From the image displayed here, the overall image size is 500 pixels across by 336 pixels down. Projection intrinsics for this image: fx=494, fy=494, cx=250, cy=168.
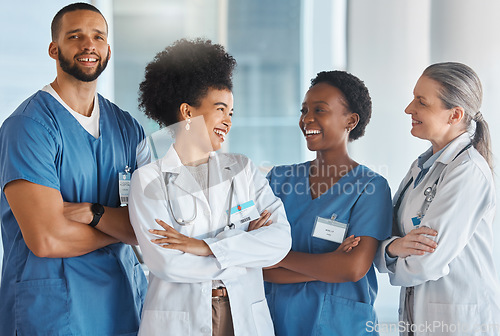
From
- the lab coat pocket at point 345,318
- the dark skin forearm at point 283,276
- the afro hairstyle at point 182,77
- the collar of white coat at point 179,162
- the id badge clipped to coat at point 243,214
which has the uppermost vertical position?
the afro hairstyle at point 182,77

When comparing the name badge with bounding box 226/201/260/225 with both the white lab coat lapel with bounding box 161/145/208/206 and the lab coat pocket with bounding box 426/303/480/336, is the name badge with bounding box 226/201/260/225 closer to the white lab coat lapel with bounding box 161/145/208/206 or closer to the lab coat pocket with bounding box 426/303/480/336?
the white lab coat lapel with bounding box 161/145/208/206

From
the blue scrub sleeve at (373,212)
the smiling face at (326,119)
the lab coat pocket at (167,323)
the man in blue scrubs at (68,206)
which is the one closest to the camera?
the lab coat pocket at (167,323)

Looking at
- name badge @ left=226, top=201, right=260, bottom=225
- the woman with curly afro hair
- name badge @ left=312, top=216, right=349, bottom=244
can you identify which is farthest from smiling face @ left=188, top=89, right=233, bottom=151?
name badge @ left=312, top=216, right=349, bottom=244

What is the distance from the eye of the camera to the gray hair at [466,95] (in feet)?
5.84

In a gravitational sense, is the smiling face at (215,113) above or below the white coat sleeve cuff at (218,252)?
above

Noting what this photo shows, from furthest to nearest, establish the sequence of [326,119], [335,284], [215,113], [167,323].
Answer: [326,119] < [335,284] < [215,113] < [167,323]

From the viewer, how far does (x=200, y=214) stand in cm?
160

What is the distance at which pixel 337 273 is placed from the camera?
1.72m

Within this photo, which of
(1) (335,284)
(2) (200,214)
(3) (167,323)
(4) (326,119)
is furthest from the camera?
(4) (326,119)

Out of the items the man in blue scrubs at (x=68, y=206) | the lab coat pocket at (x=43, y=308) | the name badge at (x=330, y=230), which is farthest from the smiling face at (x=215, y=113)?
the lab coat pocket at (x=43, y=308)

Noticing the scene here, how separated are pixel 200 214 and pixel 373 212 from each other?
654mm

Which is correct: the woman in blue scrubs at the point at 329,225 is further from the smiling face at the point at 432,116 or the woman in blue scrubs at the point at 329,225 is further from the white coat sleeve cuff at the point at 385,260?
the smiling face at the point at 432,116

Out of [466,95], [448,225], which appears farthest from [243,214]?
[466,95]

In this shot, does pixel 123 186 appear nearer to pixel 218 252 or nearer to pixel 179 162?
pixel 179 162
